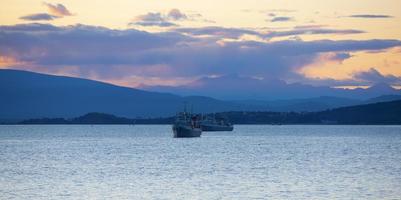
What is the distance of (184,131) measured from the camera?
16788 cm

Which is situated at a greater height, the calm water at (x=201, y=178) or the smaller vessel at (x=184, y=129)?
the smaller vessel at (x=184, y=129)

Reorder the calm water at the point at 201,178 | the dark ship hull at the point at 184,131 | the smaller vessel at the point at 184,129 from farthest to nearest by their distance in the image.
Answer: the smaller vessel at the point at 184,129 → the dark ship hull at the point at 184,131 → the calm water at the point at 201,178

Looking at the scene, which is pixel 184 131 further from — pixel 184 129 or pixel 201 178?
pixel 201 178

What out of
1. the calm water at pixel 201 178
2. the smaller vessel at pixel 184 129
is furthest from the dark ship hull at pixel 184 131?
the calm water at pixel 201 178

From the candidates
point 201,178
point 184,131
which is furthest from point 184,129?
point 201,178

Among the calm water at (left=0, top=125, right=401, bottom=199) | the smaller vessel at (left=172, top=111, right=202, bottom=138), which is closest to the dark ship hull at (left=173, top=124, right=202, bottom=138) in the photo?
the smaller vessel at (left=172, top=111, right=202, bottom=138)

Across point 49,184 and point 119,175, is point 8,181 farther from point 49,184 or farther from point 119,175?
point 119,175

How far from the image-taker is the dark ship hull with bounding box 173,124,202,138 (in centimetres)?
16688

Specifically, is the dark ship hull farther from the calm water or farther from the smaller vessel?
the calm water

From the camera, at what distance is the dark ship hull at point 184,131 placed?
547 ft

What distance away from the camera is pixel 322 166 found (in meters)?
78.0

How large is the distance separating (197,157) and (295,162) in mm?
13619

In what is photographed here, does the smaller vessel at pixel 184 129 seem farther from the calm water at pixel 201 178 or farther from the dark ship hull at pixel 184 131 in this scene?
the calm water at pixel 201 178

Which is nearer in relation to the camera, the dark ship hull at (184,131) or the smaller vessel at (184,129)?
the dark ship hull at (184,131)
